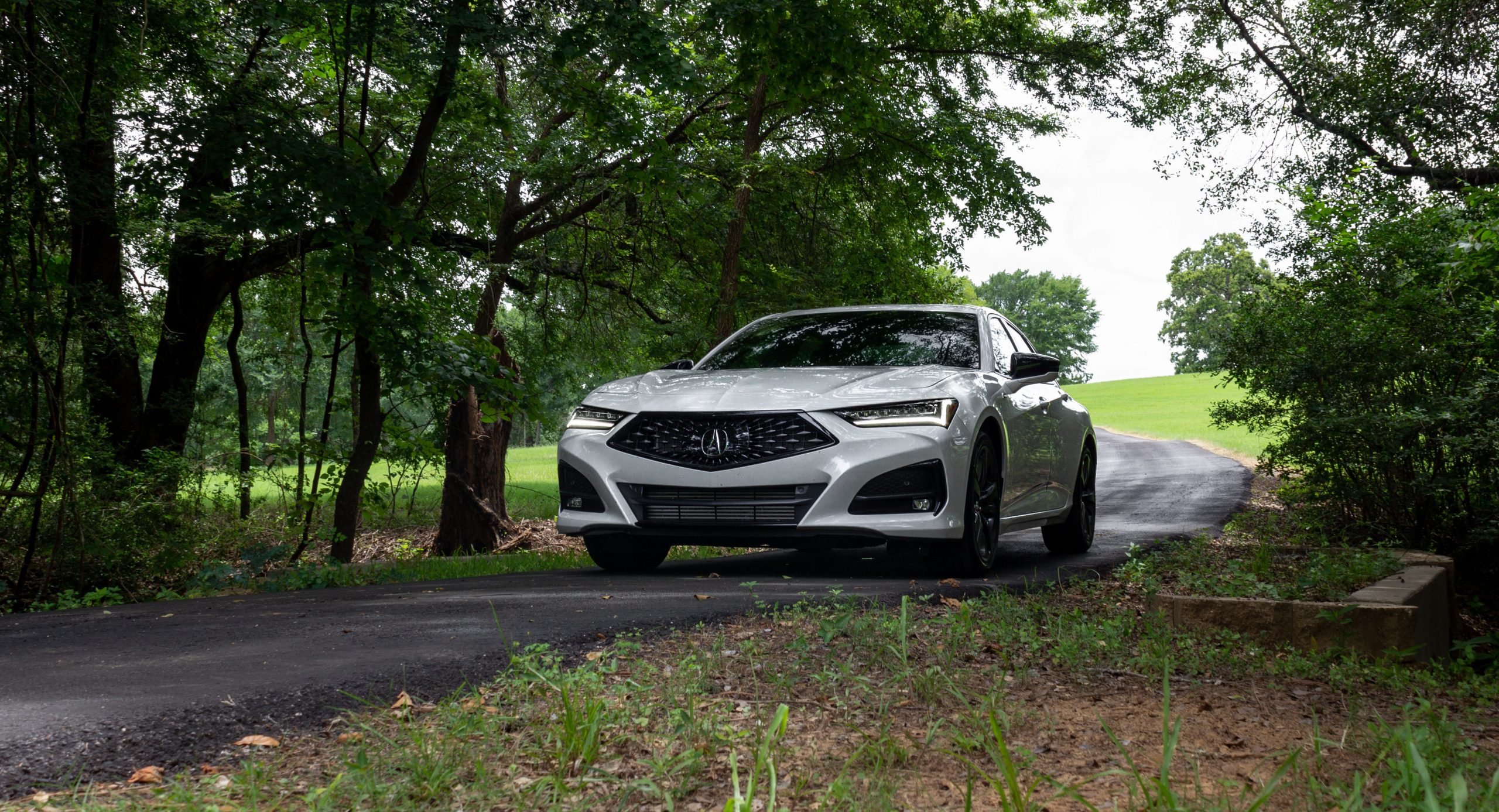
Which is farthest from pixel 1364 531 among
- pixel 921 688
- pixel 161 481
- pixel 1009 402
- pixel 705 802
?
pixel 161 481

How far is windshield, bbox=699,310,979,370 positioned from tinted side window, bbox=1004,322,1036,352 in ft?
3.17

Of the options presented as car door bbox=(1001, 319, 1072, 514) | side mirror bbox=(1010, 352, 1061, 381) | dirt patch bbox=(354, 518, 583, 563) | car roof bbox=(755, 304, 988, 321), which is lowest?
dirt patch bbox=(354, 518, 583, 563)

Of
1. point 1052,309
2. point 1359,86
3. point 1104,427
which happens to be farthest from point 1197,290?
point 1359,86

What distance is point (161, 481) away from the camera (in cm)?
1036

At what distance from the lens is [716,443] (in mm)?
6535

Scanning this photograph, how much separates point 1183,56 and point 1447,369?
10.7 metres

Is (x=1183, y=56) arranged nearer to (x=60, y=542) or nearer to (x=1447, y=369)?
(x=1447, y=369)

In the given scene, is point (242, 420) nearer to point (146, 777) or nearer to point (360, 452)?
point (360, 452)

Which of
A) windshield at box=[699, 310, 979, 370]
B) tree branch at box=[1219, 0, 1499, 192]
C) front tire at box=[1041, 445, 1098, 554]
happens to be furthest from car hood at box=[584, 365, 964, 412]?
tree branch at box=[1219, 0, 1499, 192]

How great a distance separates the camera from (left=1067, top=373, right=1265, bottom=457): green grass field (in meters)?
37.9

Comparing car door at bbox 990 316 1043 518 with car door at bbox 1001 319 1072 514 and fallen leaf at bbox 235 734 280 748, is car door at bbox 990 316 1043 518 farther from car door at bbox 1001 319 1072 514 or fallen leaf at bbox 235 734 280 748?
fallen leaf at bbox 235 734 280 748

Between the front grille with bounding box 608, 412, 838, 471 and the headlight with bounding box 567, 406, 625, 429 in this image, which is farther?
the headlight with bounding box 567, 406, 625, 429

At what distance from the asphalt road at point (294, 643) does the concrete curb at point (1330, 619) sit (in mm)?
1508

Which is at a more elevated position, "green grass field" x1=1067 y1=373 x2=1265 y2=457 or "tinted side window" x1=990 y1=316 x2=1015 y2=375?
"green grass field" x1=1067 y1=373 x2=1265 y2=457
